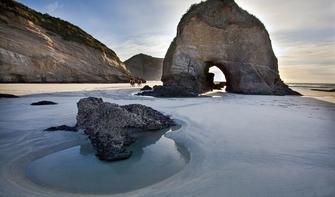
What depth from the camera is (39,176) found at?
237 centimetres

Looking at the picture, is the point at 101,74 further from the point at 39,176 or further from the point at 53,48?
the point at 39,176

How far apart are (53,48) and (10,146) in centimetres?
2591

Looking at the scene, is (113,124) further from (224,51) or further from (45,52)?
(45,52)

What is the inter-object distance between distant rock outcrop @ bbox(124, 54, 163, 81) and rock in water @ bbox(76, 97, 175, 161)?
8345 centimetres

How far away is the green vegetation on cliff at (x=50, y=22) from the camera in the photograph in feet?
79.2

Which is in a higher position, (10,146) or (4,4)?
(4,4)

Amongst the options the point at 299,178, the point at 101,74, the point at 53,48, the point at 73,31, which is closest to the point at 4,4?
the point at 53,48

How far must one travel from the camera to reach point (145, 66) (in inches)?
3706

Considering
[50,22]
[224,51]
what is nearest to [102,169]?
[224,51]

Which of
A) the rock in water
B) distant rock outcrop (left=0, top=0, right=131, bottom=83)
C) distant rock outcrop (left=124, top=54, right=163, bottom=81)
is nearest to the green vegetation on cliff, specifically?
distant rock outcrop (left=0, top=0, right=131, bottom=83)

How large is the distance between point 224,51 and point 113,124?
13898 mm

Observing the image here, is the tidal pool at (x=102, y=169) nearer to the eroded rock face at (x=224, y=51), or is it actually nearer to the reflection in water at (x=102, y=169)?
the reflection in water at (x=102, y=169)

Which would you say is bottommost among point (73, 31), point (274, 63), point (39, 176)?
point (39, 176)

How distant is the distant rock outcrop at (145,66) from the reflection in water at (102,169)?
8489cm
